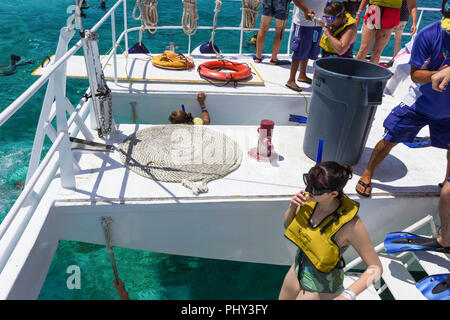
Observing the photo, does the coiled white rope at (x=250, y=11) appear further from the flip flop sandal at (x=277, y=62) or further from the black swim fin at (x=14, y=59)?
the black swim fin at (x=14, y=59)

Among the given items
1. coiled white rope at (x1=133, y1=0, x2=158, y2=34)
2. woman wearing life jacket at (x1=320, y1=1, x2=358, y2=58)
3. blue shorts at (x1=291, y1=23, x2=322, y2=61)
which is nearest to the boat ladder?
woman wearing life jacket at (x1=320, y1=1, x2=358, y2=58)

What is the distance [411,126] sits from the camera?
2658 mm

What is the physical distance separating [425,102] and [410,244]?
111 centimetres

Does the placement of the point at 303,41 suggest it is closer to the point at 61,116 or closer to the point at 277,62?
the point at 277,62

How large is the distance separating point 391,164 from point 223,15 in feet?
47.1

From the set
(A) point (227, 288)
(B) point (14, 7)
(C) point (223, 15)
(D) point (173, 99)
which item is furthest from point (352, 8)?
(B) point (14, 7)

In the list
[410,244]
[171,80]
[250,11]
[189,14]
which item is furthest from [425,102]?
[250,11]

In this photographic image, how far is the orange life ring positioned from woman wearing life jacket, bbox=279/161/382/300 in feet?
9.70

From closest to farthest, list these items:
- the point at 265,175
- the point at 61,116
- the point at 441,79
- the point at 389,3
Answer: the point at 441,79 → the point at 61,116 → the point at 265,175 → the point at 389,3

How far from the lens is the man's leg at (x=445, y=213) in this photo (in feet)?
8.36

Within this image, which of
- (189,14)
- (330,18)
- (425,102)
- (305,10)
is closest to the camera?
(425,102)

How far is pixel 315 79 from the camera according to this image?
305 centimetres
